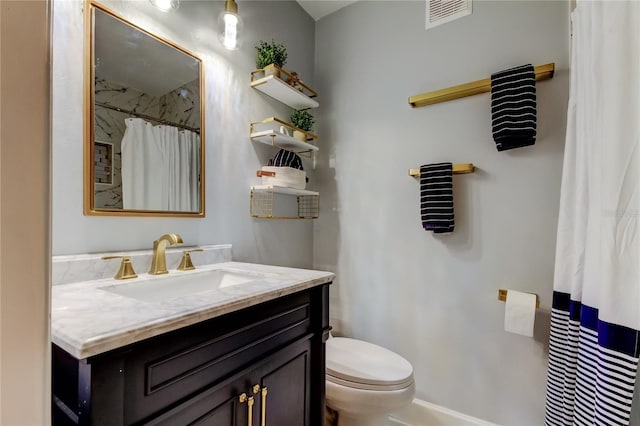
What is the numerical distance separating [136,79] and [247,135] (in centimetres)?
56

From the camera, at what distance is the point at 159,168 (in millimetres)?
1201

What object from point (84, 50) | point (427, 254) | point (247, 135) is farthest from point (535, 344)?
point (84, 50)

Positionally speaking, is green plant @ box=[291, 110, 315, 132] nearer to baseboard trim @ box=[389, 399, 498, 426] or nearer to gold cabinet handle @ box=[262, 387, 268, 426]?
gold cabinet handle @ box=[262, 387, 268, 426]

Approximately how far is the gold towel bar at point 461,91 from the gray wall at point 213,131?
2.67 feet

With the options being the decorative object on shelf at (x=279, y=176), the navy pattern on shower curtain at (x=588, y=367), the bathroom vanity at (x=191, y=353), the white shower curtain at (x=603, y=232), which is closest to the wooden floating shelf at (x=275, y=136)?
the decorative object on shelf at (x=279, y=176)

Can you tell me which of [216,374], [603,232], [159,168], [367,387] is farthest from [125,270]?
[603,232]

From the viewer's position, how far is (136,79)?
1.12m

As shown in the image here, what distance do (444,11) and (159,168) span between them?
1.69 m

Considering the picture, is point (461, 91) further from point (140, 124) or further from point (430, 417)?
point (430, 417)

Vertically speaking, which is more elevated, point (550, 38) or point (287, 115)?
point (550, 38)

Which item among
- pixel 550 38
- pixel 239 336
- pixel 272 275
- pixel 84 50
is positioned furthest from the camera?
pixel 550 38

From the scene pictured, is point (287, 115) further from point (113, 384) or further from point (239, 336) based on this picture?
point (113, 384)

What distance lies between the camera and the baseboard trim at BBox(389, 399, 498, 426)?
152 centimetres

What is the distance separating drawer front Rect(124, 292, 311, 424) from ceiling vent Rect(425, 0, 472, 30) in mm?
1695
